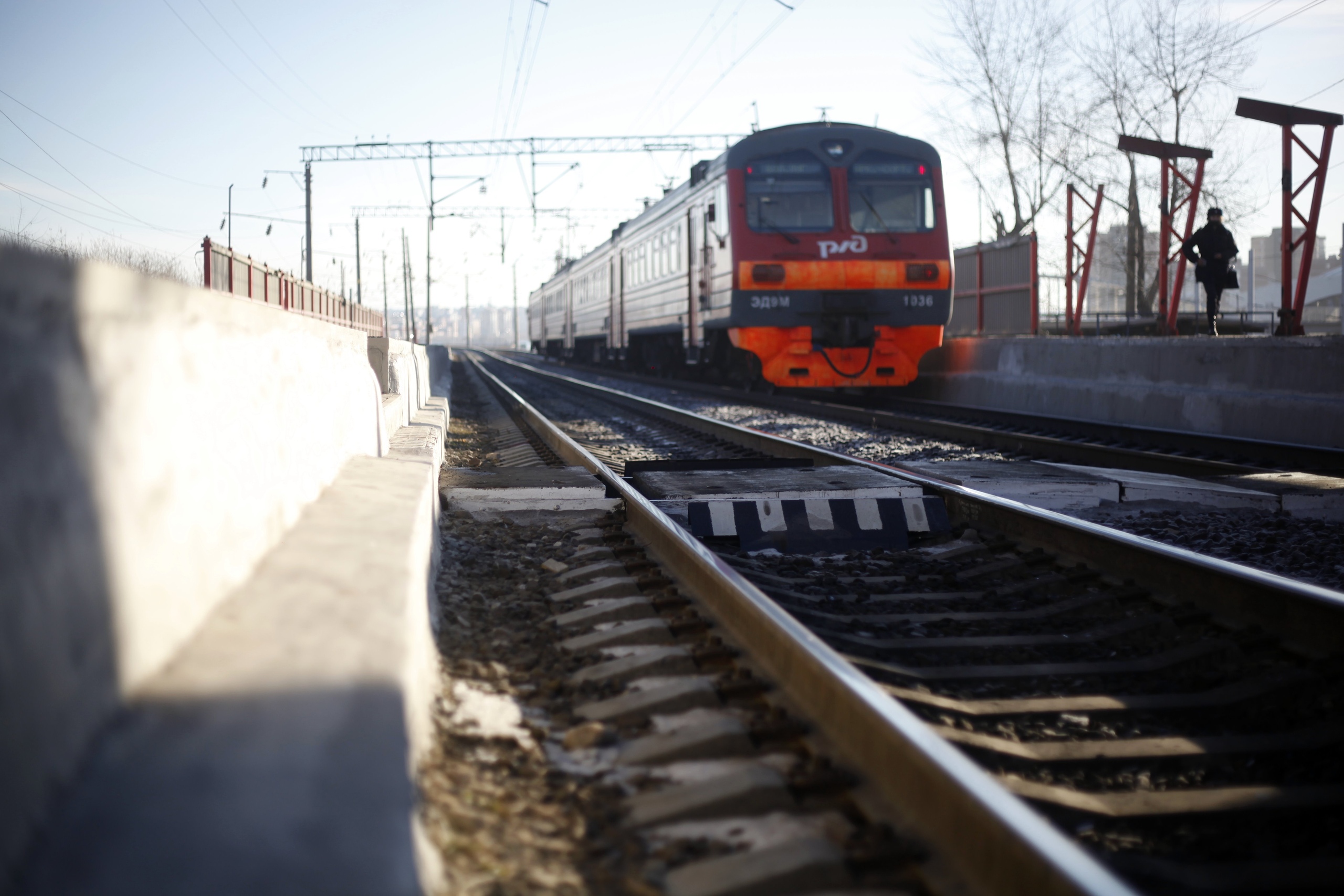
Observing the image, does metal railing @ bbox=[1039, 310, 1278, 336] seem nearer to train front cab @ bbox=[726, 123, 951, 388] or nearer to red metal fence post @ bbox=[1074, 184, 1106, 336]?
red metal fence post @ bbox=[1074, 184, 1106, 336]

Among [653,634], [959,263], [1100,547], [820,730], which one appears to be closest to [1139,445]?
[1100,547]

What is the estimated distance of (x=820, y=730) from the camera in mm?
2709

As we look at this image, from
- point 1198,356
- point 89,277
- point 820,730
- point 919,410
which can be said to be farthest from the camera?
point 919,410

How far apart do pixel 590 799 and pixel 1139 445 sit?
8.56 meters

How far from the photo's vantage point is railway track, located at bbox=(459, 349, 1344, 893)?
84.4 inches

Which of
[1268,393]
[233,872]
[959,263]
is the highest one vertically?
[959,263]

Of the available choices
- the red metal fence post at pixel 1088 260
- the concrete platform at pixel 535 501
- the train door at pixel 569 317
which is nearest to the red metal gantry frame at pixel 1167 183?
the red metal fence post at pixel 1088 260

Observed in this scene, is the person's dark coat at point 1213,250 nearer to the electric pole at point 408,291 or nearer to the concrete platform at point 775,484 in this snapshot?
the concrete platform at point 775,484

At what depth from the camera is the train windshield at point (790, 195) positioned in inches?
571

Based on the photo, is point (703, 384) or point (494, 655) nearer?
point (494, 655)

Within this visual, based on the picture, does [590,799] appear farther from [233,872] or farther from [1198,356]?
[1198,356]

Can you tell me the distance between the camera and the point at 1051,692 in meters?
3.31

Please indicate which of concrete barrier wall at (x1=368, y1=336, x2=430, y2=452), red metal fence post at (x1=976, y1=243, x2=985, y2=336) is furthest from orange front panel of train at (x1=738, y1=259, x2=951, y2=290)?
concrete barrier wall at (x1=368, y1=336, x2=430, y2=452)

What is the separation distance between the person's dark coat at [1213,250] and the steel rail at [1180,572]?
29.0 feet
